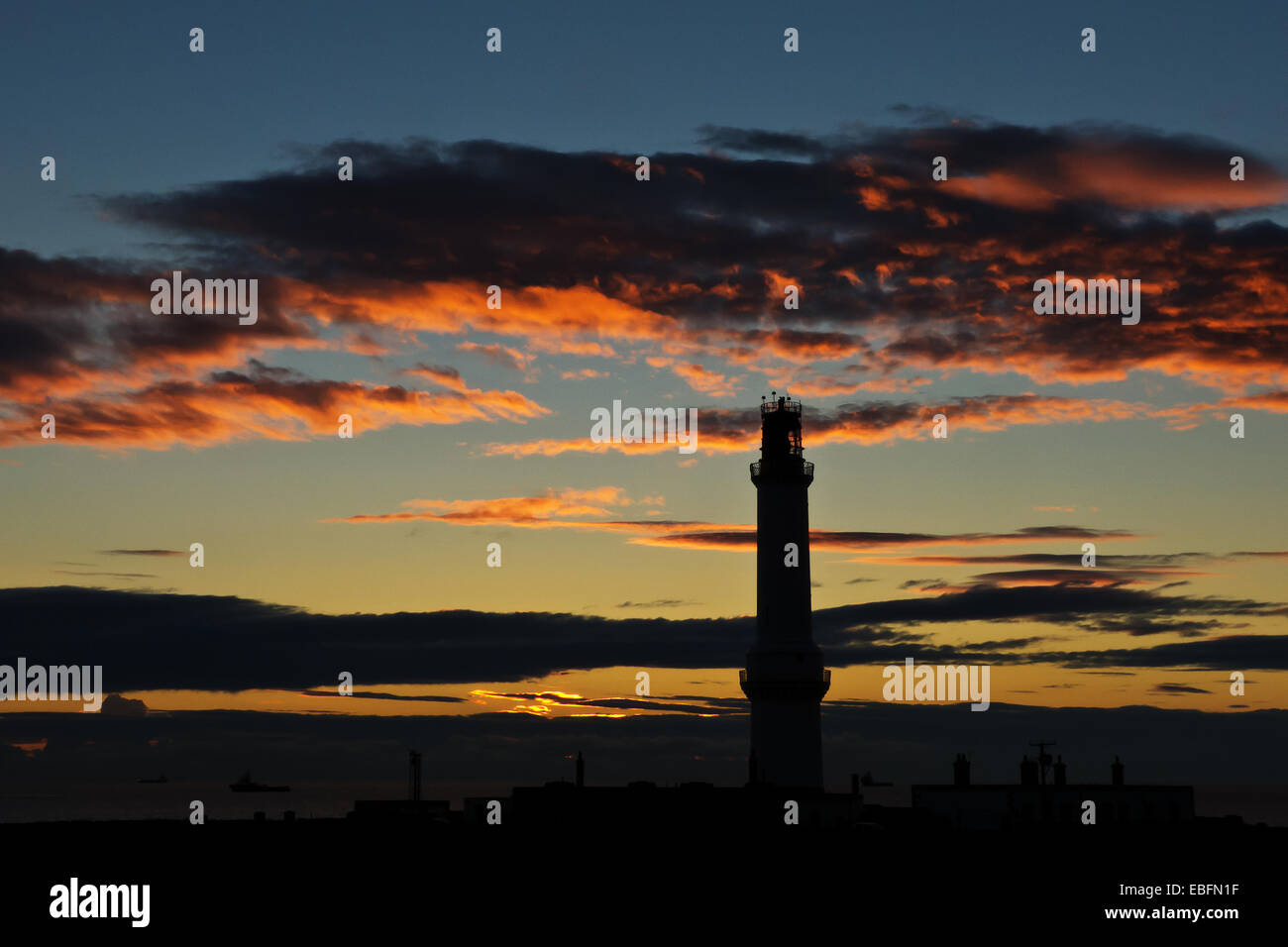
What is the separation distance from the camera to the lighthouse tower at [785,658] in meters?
85.4

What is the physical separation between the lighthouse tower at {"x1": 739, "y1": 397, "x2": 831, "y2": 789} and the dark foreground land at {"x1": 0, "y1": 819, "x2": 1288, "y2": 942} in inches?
298

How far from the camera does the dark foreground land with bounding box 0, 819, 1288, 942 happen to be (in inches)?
2308

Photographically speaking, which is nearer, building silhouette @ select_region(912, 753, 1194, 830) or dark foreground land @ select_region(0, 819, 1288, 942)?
dark foreground land @ select_region(0, 819, 1288, 942)

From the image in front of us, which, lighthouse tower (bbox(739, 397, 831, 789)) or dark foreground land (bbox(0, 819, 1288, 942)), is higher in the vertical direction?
lighthouse tower (bbox(739, 397, 831, 789))

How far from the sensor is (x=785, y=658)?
85.2 meters
